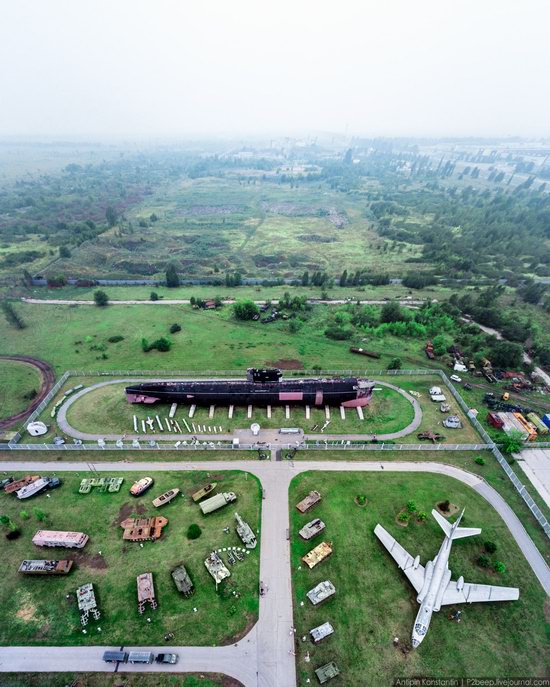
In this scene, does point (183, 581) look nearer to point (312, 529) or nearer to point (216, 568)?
point (216, 568)

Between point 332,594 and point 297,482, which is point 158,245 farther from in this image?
point 332,594

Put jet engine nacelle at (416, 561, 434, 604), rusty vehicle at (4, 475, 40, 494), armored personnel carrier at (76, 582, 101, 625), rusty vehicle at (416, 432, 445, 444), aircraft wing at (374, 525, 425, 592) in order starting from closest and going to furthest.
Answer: armored personnel carrier at (76, 582, 101, 625), jet engine nacelle at (416, 561, 434, 604), aircraft wing at (374, 525, 425, 592), rusty vehicle at (4, 475, 40, 494), rusty vehicle at (416, 432, 445, 444)

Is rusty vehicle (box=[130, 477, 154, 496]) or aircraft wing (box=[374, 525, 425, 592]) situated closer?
aircraft wing (box=[374, 525, 425, 592])

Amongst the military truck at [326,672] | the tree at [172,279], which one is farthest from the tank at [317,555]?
the tree at [172,279]

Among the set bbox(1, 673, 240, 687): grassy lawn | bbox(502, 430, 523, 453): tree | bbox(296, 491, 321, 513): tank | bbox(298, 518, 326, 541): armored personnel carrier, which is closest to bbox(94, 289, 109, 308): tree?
bbox(296, 491, 321, 513): tank

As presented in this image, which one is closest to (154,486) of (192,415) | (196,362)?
(192,415)

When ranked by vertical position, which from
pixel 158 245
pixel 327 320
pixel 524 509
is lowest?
pixel 158 245

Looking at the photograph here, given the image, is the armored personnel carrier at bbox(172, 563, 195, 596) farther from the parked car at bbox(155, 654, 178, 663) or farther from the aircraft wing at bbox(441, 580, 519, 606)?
the aircraft wing at bbox(441, 580, 519, 606)
